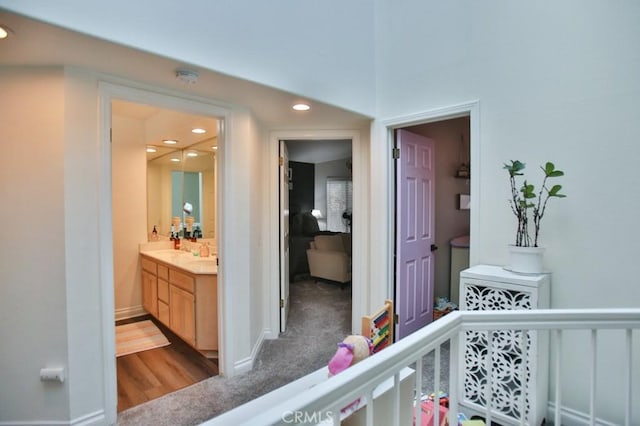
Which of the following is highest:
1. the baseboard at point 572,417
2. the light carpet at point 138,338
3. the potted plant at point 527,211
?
the potted plant at point 527,211

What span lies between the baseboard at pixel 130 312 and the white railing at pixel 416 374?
3300mm

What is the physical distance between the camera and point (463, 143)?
410 centimetres

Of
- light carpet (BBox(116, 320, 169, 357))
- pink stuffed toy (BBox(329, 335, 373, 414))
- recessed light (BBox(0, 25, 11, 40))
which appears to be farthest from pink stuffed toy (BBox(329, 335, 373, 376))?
light carpet (BBox(116, 320, 169, 357))

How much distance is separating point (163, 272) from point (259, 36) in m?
2.53

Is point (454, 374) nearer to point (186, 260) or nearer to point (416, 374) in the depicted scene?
point (416, 374)

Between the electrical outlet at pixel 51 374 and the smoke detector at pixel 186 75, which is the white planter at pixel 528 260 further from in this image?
the electrical outlet at pixel 51 374

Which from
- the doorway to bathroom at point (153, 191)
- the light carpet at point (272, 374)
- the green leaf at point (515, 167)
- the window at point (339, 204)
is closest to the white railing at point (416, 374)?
the green leaf at point (515, 167)

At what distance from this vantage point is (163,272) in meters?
3.44

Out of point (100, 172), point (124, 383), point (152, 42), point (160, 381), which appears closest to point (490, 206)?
point (152, 42)

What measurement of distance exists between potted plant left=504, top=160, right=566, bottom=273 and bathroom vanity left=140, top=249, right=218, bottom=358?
230cm

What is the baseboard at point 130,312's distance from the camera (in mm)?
3858

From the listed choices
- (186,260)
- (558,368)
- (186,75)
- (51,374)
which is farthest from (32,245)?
(558,368)

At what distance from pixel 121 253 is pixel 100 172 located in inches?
89.2

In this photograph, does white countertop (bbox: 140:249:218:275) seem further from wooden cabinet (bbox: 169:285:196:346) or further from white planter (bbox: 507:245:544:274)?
white planter (bbox: 507:245:544:274)
